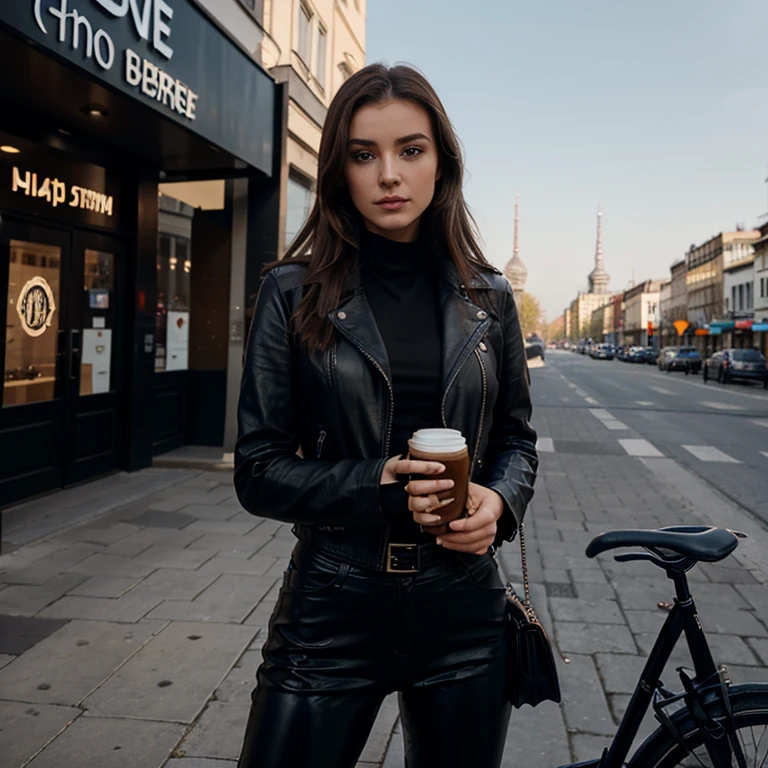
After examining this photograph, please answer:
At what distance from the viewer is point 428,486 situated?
3.72 feet

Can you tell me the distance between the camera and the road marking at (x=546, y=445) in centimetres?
1048

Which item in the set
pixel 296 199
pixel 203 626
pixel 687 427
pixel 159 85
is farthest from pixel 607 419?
pixel 203 626

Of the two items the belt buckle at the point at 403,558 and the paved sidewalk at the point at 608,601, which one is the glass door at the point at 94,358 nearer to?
the paved sidewalk at the point at 608,601

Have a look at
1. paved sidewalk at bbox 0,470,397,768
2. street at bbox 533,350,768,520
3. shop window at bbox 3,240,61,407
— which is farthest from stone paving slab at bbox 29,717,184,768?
street at bbox 533,350,768,520

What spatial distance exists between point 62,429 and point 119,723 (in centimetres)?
456

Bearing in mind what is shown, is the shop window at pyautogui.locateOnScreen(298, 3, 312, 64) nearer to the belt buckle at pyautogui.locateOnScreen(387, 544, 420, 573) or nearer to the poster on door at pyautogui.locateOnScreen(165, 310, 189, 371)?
the poster on door at pyautogui.locateOnScreen(165, 310, 189, 371)

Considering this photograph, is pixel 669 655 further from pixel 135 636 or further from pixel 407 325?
pixel 135 636

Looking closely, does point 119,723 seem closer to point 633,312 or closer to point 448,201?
point 448,201

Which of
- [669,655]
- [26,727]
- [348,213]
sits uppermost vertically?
[348,213]

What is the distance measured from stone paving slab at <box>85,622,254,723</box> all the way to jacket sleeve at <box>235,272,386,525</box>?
2038 mm

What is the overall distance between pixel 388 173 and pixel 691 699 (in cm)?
129

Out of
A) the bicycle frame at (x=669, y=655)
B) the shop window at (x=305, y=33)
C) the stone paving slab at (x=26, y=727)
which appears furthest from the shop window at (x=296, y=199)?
the bicycle frame at (x=669, y=655)

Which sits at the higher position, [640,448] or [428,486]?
[428,486]

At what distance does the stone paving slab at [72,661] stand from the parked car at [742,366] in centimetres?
2878
